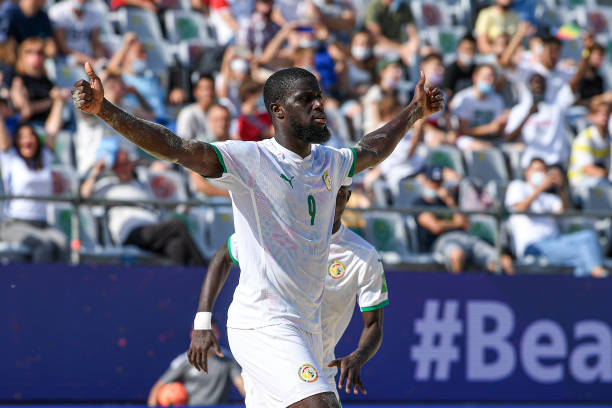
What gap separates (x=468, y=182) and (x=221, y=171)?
22.3 ft

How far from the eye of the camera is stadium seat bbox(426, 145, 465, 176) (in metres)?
11.5

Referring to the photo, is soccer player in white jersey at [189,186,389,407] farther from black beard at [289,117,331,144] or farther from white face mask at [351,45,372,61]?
white face mask at [351,45,372,61]

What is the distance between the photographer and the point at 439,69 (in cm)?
1265

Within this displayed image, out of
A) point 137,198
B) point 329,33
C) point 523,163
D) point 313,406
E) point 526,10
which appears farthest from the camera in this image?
point 526,10

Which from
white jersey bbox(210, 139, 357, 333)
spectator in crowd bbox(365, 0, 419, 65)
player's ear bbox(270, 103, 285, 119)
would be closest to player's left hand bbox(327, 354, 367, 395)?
white jersey bbox(210, 139, 357, 333)

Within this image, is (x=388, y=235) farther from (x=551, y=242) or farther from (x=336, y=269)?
(x=336, y=269)

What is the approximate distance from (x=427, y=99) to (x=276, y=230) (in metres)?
1.36

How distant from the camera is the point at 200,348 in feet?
15.9

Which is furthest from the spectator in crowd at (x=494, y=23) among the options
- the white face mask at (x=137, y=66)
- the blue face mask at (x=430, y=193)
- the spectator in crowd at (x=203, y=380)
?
the spectator in crowd at (x=203, y=380)

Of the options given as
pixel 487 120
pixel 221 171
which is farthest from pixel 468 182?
pixel 221 171

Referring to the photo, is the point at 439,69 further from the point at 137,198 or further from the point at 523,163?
the point at 137,198

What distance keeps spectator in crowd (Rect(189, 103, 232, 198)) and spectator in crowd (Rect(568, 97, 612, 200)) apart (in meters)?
4.36

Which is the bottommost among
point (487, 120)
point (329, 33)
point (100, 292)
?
point (100, 292)

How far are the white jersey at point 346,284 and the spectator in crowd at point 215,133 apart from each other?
166 inches
